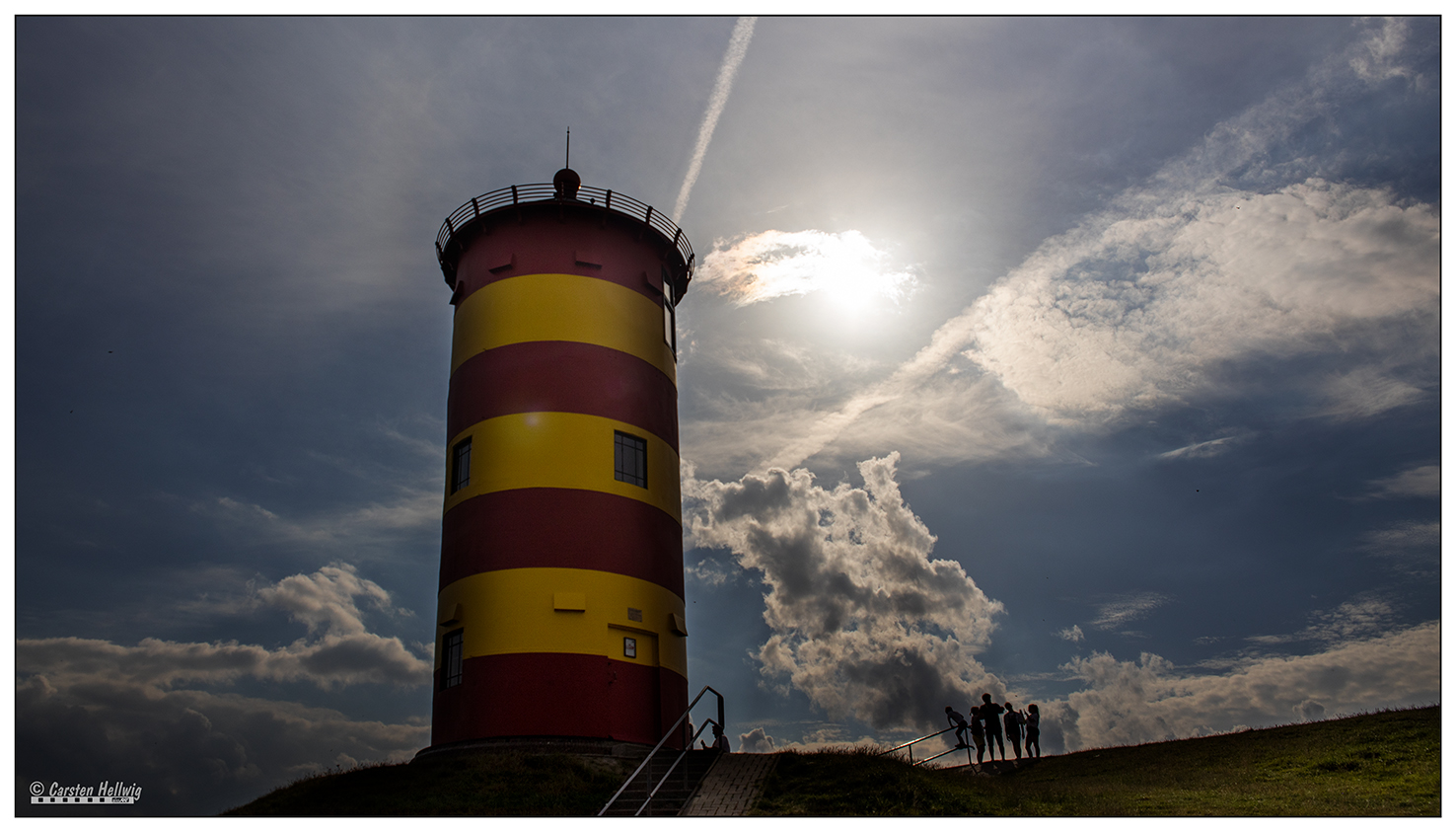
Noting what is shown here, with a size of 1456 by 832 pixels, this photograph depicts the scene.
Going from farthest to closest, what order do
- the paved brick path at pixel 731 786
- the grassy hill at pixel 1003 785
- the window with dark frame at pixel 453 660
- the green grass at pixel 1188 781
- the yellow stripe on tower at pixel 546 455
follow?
the yellow stripe on tower at pixel 546 455
the window with dark frame at pixel 453 660
the paved brick path at pixel 731 786
the grassy hill at pixel 1003 785
the green grass at pixel 1188 781

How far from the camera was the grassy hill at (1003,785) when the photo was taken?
15125 millimetres

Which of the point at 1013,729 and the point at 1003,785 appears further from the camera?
the point at 1013,729

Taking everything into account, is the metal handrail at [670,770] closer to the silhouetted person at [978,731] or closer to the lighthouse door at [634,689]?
the lighthouse door at [634,689]

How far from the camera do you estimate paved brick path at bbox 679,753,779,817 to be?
15.5 metres

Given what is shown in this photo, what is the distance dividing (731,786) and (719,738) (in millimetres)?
2714

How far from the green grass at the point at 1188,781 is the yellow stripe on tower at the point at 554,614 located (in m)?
4.42

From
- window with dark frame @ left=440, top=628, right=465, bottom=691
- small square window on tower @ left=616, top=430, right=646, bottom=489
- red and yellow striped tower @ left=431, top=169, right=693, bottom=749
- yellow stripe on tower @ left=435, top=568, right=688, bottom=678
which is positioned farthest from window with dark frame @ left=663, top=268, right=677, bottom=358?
window with dark frame @ left=440, top=628, right=465, bottom=691

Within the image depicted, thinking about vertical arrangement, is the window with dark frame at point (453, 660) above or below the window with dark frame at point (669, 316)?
below

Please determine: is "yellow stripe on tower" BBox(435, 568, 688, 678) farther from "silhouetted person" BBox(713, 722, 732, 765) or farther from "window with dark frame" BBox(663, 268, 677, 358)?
"window with dark frame" BBox(663, 268, 677, 358)

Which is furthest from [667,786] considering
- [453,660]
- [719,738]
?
[453,660]

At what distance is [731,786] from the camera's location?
1664cm

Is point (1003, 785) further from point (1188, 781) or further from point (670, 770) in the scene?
point (670, 770)

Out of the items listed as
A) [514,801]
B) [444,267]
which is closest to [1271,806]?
[514,801]

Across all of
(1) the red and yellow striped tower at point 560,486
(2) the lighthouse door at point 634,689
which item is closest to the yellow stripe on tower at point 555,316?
(1) the red and yellow striped tower at point 560,486
